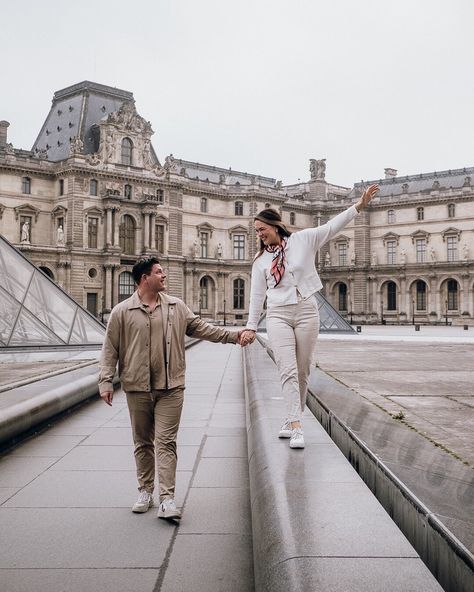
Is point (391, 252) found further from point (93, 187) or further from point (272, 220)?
point (272, 220)

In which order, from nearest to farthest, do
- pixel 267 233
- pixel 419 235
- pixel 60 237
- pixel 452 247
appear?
pixel 267 233, pixel 60 237, pixel 452 247, pixel 419 235

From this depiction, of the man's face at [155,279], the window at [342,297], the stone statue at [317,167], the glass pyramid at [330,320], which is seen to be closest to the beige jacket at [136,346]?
the man's face at [155,279]

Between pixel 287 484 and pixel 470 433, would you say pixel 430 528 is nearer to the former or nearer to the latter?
pixel 287 484

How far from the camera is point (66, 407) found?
7277 mm

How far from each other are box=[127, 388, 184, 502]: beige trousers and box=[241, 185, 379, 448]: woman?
0.76m

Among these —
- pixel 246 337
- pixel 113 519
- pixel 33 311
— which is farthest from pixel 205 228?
pixel 113 519

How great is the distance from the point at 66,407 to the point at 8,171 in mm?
44586

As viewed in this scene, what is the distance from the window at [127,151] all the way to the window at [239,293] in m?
15.8

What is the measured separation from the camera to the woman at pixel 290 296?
4.50 m

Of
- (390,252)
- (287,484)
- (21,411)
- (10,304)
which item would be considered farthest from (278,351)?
(390,252)

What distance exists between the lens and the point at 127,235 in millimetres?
52562

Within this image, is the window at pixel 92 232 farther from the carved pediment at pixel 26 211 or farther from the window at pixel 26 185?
the window at pixel 26 185

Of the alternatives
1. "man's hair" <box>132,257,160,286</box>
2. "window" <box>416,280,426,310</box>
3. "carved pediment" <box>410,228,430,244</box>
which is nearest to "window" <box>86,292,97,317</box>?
"window" <box>416,280,426,310</box>

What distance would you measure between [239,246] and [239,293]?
4598 mm
